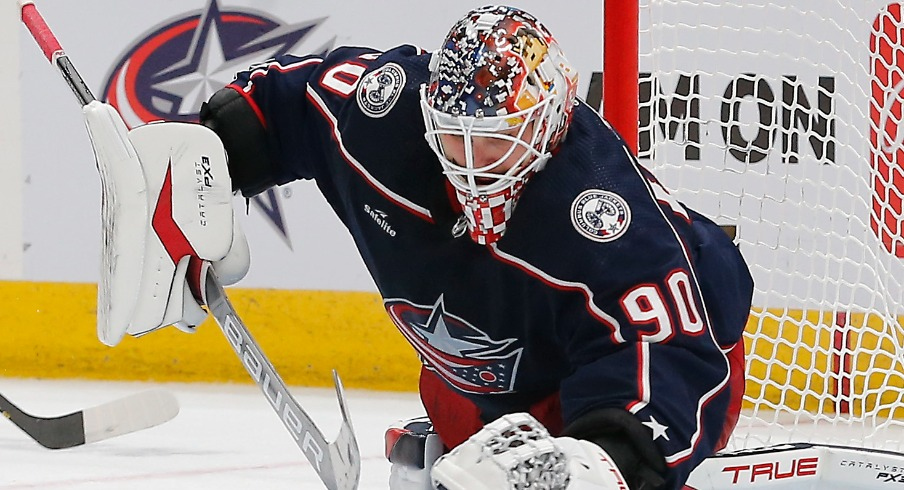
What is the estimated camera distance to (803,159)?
2.68 meters

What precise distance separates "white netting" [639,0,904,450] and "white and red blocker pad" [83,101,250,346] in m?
0.90

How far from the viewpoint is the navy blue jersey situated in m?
1.43

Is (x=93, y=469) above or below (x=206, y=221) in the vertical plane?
below

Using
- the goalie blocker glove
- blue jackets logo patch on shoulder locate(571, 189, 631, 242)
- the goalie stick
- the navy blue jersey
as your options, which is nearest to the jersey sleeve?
the navy blue jersey

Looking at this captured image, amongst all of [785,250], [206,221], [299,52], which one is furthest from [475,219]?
[299,52]

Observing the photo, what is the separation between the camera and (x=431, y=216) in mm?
1688

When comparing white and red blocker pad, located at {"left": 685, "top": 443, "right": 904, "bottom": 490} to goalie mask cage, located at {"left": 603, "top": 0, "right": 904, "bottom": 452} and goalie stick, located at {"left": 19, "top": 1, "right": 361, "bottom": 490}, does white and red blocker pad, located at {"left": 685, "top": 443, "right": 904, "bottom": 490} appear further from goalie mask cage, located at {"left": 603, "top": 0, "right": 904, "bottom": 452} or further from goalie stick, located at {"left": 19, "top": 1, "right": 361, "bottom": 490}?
goalie stick, located at {"left": 19, "top": 1, "right": 361, "bottom": 490}

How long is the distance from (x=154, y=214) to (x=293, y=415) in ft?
1.13

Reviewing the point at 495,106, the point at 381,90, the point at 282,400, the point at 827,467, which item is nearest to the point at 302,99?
the point at 381,90

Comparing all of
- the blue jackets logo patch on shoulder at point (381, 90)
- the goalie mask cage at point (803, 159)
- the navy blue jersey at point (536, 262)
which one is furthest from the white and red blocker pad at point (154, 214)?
the goalie mask cage at point (803, 159)

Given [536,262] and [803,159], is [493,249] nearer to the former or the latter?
[536,262]

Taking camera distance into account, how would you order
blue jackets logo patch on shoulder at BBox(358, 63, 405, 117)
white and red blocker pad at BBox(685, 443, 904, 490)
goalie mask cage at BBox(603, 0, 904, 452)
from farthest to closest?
1. goalie mask cage at BBox(603, 0, 904, 452)
2. white and red blocker pad at BBox(685, 443, 904, 490)
3. blue jackets logo patch on shoulder at BBox(358, 63, 405, 117)

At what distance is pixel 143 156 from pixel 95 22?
1722 millimetres

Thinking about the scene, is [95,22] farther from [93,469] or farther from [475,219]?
[475,219]
